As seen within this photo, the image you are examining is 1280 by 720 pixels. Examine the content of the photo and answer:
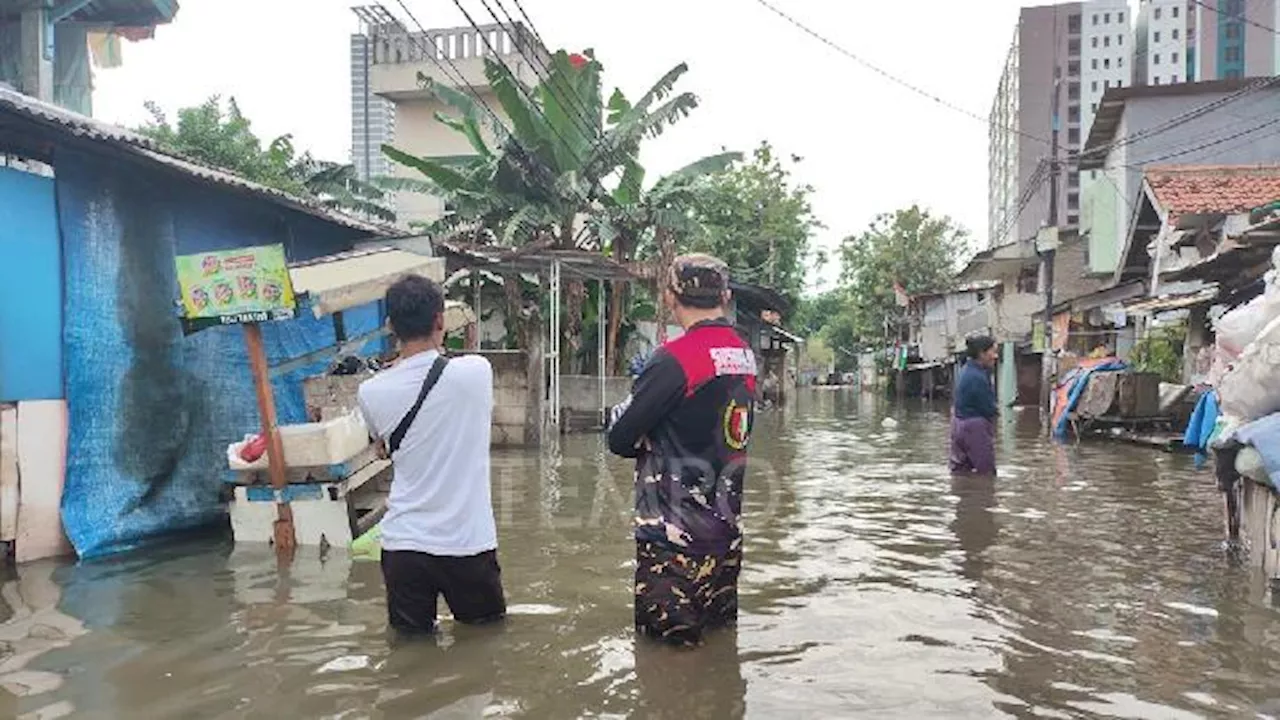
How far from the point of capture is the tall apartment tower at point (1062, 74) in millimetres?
83938

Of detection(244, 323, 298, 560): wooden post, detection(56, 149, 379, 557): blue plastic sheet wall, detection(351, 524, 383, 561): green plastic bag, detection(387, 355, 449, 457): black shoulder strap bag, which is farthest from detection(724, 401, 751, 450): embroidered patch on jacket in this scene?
detection(56, 149, 379, 557): blue plastic sheet wall

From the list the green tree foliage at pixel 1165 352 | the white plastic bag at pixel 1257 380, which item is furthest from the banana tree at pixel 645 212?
the white plastic bag at pixel 1257 380

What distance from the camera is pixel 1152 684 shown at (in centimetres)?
410

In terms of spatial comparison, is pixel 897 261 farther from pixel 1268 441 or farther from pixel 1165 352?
pixel 1268 441

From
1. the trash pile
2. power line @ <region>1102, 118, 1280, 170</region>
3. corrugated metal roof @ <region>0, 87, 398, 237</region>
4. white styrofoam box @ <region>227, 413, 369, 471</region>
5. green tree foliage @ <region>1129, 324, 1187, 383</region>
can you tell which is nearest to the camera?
the trash pile

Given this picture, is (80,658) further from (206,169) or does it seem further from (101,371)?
(206,169)

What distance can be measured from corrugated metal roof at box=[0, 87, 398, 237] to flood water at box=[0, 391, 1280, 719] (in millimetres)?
2988

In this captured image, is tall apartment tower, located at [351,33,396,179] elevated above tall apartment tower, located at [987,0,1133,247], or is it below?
below

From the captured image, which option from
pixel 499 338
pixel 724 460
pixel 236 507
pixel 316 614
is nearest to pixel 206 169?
pixel 236 507

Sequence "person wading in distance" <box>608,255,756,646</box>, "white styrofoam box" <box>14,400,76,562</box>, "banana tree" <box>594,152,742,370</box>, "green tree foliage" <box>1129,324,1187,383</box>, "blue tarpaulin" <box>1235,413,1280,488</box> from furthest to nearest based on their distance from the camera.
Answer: "banana tree" <box>594,152,742,370</box> → "green tree foliage" <box>1129,324,1187,383</box> → "white styrofoam box" <box>14,400,76,562</box> → "blue tarpaulin" <box>1235,413,1280,488</box> → "person wading in distance" <box>608,255,756,646</box>

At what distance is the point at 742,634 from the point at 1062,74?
307 ft

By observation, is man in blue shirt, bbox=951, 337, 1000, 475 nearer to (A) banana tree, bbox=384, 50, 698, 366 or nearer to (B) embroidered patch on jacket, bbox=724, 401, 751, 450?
(B) embroidered patch on jacket, bbox=724, 401, 751, 450

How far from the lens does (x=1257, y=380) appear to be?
5617 millimetres

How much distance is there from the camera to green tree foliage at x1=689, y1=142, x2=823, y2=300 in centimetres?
3772
